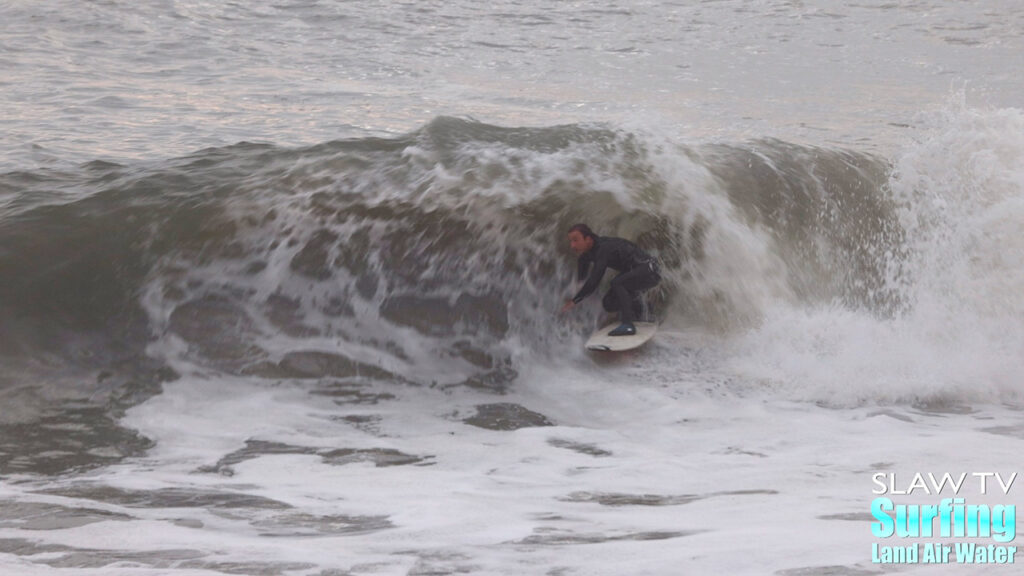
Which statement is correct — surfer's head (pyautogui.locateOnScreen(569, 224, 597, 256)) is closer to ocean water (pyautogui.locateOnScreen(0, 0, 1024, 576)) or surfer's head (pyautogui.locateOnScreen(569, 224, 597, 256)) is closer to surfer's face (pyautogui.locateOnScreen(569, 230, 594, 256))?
surfer's face (pyautogui.locateOnScreen(569, 230, 594, 256))

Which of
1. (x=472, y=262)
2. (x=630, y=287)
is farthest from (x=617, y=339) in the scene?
(x=472, y=262)

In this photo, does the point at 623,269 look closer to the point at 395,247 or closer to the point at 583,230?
the point at 583,230

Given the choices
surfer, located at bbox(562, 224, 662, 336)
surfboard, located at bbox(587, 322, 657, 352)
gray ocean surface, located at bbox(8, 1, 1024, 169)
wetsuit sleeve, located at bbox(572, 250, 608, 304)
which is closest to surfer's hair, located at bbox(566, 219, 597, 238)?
surfer, located at bbox(562, 224, 662, 336)

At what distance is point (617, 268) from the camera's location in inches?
340

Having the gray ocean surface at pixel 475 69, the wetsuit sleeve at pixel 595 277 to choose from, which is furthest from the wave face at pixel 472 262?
the gray ocean surface at pixel 475 69

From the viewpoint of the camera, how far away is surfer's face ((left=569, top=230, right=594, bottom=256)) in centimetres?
854

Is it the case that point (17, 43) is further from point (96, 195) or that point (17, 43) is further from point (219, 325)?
point (219, 325)

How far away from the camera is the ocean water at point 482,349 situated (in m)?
4.74

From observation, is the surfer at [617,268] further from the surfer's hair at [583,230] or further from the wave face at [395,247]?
the wave face at [395,247]

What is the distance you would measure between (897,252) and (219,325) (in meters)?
6.48

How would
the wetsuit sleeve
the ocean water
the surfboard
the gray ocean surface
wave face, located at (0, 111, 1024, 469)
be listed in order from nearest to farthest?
the ocean water, wave face, located at (0, 111, 1024, 469), the surfboard, the wetsuit sleeve, the gray ocean surface

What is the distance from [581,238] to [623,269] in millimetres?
451

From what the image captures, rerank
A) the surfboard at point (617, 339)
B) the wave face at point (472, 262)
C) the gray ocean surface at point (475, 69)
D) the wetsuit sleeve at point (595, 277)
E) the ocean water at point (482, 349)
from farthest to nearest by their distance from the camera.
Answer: the gray ocean surface at point (475, 69)
the wetsuit sleeve at point (595, 277)
the surfboard at point (617, 339)
the wave face at point (472, 262)
the ocean water at point (482, 349)

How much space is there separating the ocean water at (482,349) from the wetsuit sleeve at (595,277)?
0.38 m
